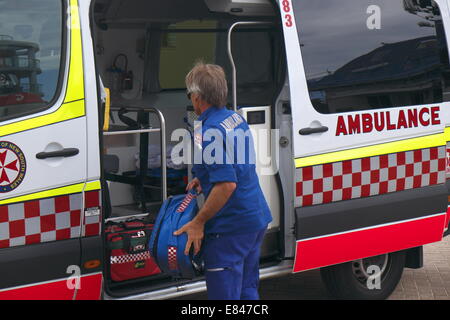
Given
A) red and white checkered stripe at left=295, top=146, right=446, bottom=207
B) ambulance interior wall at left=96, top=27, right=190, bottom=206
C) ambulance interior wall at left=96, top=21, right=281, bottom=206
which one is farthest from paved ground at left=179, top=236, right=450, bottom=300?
ambulance interior wall at left=96, top=21, right=281, bottom=206

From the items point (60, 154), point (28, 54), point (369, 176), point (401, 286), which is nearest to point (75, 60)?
point (28, 54)

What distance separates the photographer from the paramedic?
11.0 ft

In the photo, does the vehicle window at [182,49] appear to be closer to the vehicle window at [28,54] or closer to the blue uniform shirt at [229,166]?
the vehicle window at [28,54]

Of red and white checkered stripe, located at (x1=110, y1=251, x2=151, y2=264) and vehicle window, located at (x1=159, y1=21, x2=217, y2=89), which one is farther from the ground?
vehicle window, located at (x1=159, y1=21, x2=217, y2=89)

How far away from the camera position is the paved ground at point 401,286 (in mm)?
5441

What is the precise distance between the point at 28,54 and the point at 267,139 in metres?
1.55

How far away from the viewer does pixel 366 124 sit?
4.63m

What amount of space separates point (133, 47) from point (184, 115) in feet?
2.46

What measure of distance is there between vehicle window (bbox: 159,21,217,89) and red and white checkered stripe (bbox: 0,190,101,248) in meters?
2.55

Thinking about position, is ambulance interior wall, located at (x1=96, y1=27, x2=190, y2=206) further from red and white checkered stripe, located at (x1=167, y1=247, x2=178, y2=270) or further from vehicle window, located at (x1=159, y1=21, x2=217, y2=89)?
red and white checkered stripe, located at (x1=167, y1=247, x2=178, y2=270)

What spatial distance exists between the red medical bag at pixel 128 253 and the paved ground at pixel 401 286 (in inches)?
45.6

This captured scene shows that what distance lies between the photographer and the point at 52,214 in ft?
11.8

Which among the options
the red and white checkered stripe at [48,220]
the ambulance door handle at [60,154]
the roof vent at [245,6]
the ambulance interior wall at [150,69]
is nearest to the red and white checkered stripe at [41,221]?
the red and white checkered stripe at [48,220]

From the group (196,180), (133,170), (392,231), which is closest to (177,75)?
(133,170)
